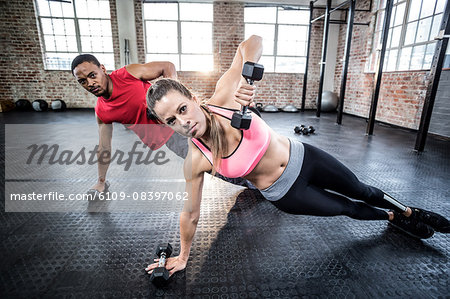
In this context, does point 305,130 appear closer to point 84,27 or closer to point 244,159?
point 244,159

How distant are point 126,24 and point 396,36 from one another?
6.44 meters

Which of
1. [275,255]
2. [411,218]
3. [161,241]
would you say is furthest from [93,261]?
[411,218]

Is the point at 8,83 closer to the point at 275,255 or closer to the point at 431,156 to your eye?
the point at 275,255

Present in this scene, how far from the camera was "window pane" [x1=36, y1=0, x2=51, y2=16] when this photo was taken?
6.52 m

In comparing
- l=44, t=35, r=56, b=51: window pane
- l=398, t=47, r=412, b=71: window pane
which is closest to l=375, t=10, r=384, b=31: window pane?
l=398, t=47, r=412, b=71: window pane

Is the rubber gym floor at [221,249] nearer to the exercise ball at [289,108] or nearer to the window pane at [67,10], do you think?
the exercise ball at [289,108]

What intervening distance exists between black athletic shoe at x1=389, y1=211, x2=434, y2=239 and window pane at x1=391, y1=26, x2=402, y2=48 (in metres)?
5.08

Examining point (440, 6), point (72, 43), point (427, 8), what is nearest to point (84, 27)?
point (72, 43)

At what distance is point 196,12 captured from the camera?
6.83 m

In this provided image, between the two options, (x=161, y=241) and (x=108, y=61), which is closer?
(x=161, y=241)

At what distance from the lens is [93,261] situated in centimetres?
134

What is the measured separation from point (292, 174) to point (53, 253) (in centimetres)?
142

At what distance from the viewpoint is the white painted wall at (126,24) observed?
249 inches

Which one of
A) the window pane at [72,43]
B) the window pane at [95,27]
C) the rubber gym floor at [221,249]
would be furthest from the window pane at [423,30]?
the window pane at [72,43]
